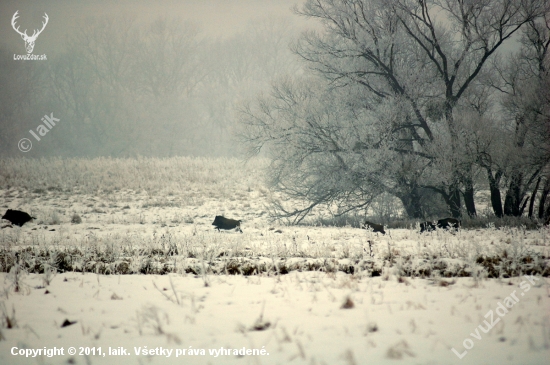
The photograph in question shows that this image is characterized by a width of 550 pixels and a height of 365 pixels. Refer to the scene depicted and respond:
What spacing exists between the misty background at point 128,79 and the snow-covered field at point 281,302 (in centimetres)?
3634

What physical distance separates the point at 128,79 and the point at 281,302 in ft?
171

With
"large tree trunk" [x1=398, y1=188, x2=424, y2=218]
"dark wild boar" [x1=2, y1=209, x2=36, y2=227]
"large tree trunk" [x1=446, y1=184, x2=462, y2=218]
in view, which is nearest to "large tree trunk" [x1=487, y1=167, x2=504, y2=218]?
"large tree trunk" [x1=446, y1=184, x2=462, y2=218]

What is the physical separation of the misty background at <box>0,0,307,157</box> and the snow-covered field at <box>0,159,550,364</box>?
36.3 metres

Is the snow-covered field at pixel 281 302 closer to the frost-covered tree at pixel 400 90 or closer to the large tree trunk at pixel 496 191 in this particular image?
the large tree trunk at pixel 496 191

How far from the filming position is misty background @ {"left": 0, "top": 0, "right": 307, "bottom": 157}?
147 ft

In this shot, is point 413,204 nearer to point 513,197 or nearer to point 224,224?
point 513,197

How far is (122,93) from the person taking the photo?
4909cm

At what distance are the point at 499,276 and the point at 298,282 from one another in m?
2.62

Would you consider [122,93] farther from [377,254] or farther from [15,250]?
[377,254]

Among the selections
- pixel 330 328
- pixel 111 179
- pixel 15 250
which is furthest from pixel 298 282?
pixel 111 179

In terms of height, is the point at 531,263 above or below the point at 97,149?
below

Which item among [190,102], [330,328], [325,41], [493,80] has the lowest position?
[330,328]

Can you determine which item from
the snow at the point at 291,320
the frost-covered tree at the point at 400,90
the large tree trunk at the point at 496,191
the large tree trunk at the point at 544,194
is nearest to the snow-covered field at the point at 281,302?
the snow at the point at 291,320

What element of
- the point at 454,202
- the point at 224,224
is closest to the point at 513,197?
the point at 454,202
